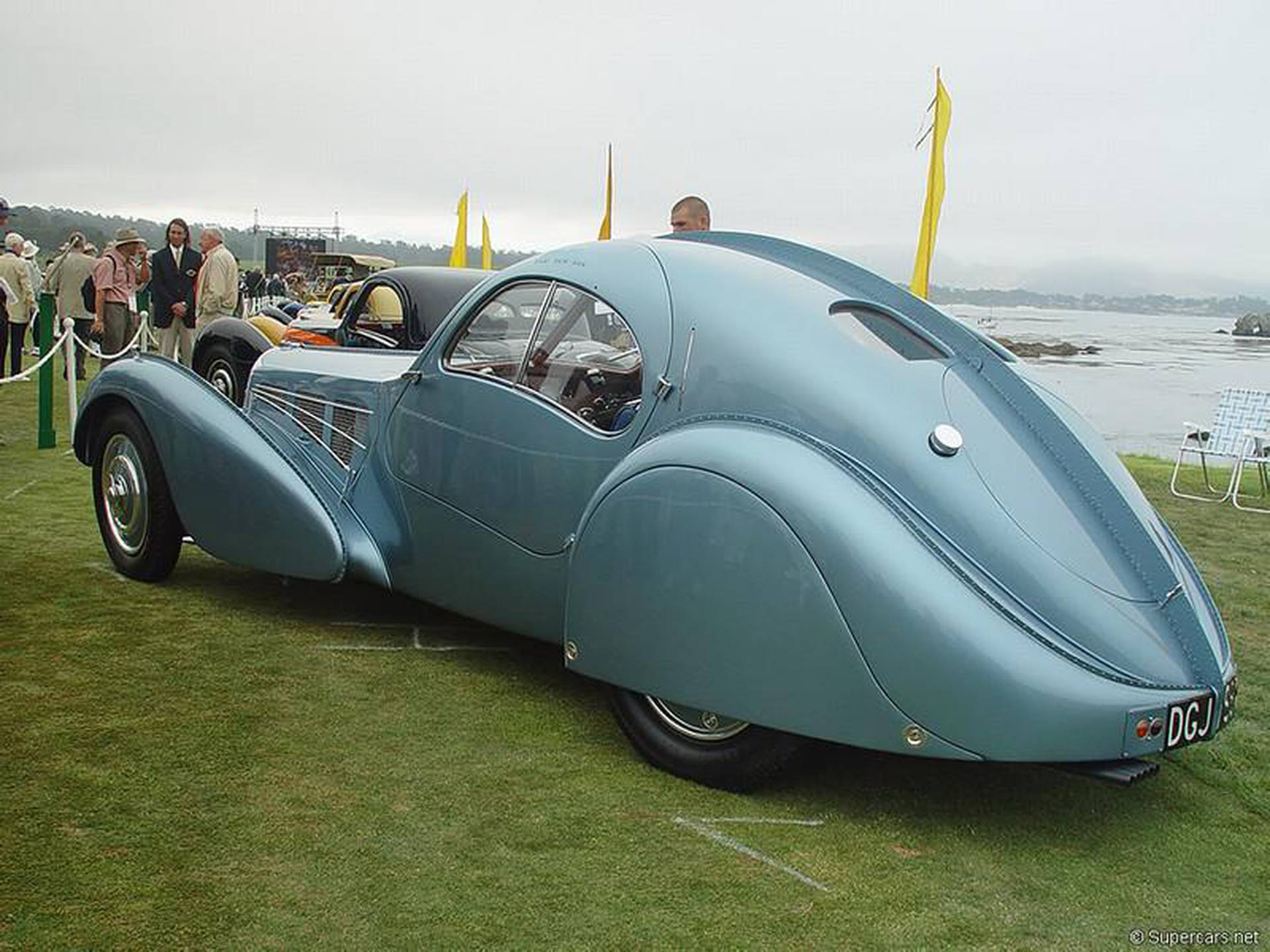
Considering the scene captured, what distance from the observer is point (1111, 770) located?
3621 mm

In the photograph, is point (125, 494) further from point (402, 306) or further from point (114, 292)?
point (114, 292)

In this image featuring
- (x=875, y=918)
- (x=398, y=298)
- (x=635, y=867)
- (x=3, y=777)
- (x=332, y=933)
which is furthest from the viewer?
(x=398, y=298)

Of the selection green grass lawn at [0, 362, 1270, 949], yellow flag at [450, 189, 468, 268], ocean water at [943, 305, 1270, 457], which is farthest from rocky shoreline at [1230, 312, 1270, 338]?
green grass lawn at [0, 362, 1270, 949]

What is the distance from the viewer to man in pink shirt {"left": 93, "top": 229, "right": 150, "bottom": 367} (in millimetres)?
14016

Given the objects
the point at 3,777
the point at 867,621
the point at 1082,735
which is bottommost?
the point at 3,777

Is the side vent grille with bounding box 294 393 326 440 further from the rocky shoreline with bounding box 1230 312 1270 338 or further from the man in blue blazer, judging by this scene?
the rocky shoreline with bounding box 1230 312 1270 338

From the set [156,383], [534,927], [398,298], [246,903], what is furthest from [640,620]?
[398,298]

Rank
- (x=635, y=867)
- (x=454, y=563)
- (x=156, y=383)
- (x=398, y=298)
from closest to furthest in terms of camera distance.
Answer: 1. (x=635, y=867)
2. (x=454, y=563)
3. (x=156, y=383)
4. (x=398, y=298)

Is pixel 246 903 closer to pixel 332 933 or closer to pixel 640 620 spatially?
A: pixel 332 933

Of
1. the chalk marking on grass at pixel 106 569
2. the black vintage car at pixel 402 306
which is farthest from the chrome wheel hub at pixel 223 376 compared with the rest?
the chalk marking on grass at pixel 106 569

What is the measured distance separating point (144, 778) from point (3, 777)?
1.32ft

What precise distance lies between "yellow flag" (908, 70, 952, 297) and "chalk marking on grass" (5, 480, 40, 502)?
24.8 feet

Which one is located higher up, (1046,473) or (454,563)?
(1046,473)

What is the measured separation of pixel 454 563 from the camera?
4980 mm
